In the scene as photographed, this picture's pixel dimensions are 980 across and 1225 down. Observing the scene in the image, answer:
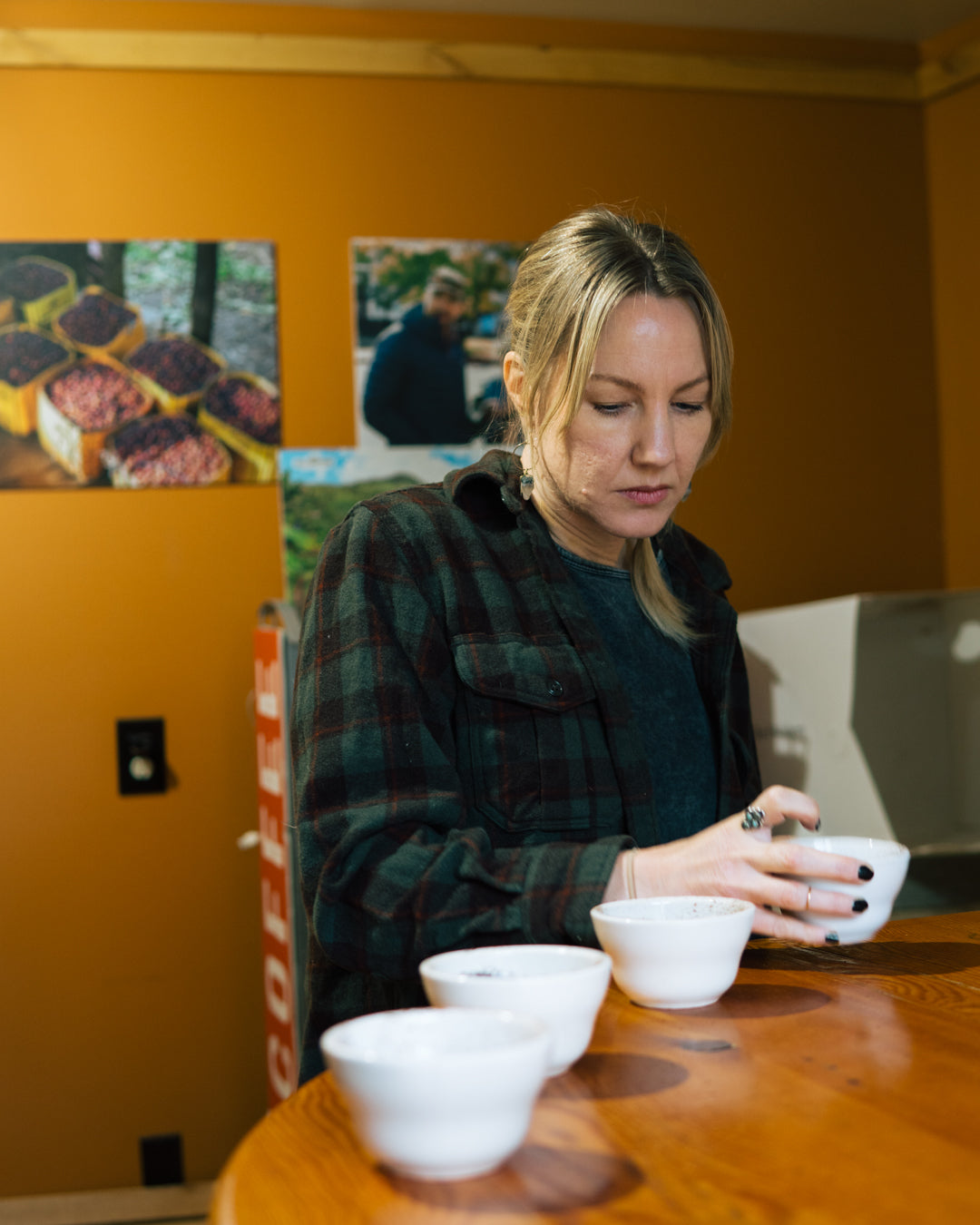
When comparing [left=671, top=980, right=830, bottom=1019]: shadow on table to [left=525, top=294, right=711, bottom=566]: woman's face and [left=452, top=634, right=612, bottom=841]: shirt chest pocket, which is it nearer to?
[left=452, top=634, right=612, bottom=841]: shirt chest pocket

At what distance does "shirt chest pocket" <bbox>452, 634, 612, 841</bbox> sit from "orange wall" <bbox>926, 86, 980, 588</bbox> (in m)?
2.46

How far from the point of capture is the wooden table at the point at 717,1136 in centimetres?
60

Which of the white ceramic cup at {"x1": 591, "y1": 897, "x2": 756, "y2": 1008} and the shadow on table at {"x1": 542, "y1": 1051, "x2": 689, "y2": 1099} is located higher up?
the white ceramic cup at {"x1": 591, "y1": 897, "x2": 756, "y2": 1008}

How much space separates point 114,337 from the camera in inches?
121

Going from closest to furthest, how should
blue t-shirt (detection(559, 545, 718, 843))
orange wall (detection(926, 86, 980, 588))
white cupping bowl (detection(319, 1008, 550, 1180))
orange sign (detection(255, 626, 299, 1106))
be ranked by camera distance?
white cupping bowl (detection(319, 1008, 550, 1180)) → blue t-shirt (detection(559, 545, 718, 843)) → orange sign (detection(255, 626, 299, 1106)) → orange wall (detection(926, 86, 980, 588))

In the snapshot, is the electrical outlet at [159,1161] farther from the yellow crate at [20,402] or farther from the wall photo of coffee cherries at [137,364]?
the yellow crate at [20,402]

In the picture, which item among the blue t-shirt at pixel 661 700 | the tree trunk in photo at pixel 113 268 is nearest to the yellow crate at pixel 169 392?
the tree trunk in photo at pixel 113 268

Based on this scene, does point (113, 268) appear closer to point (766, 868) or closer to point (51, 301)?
point (51, 301)

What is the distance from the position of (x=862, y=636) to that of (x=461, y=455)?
1.15 meters

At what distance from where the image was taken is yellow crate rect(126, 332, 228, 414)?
3.08 meters

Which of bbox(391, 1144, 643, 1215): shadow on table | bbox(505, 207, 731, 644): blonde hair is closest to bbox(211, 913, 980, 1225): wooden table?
bbox(391, 1144, 643, 1215): shadow on table

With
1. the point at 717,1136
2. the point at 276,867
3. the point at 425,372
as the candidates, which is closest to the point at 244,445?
the point at 425,372

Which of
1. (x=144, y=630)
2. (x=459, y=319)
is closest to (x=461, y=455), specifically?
(x=459, y=319)

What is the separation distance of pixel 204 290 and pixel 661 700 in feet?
6.67
